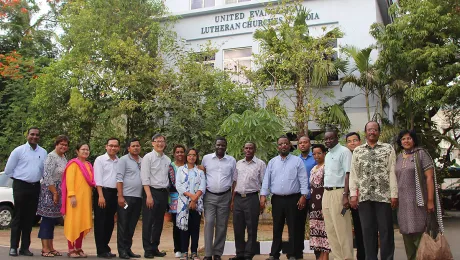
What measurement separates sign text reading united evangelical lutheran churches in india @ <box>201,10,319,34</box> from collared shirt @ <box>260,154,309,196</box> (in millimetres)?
9927

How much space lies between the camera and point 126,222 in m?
7.31

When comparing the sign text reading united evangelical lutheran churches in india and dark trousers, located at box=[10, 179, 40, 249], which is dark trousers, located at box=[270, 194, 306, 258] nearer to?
dark trousers, located at box=[10, 179, 40, 249]

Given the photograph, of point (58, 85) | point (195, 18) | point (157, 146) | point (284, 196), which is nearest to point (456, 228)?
point (284, 196)

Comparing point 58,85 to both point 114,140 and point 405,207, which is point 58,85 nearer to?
point 114,140

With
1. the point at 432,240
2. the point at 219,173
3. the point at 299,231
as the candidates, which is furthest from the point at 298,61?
the point at 432,240

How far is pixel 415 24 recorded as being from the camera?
13.3 m

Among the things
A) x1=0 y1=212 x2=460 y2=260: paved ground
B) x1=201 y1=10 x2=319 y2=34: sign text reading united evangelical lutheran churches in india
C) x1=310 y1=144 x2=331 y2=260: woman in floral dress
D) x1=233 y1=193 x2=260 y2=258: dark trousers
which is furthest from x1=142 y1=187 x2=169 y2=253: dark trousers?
x1=201 y1=10 x2=319 y2=34: sign text reading united evangelical lutheran churches in india

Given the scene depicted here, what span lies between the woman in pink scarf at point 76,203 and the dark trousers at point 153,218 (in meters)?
0.83

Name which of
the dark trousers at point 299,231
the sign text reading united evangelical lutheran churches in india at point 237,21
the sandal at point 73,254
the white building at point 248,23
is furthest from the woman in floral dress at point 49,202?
the sign text reading united evangelical lutheran churches in india at point 237,21

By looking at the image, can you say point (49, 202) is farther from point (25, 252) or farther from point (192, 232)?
point (192, 232)

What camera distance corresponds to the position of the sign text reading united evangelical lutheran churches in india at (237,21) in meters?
16.7

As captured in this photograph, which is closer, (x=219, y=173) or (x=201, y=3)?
(x=219, y=173)

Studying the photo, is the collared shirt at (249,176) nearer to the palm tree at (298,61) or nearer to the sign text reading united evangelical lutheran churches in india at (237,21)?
the palm tree at (298,61)

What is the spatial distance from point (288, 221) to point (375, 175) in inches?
64.6
